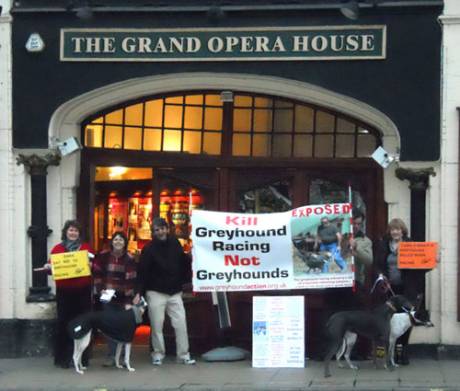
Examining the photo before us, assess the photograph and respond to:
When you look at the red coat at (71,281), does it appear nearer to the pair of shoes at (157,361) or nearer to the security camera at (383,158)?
the pair of shoes at (157,361)

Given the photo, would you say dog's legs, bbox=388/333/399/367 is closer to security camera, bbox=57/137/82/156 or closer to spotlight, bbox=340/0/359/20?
spotlight, bbox=340/0/359/20

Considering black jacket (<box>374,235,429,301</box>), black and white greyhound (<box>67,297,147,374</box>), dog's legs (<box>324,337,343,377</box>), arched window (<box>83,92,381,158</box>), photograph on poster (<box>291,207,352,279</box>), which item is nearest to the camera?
dog's legs (<box>324,337,343,377</box>)

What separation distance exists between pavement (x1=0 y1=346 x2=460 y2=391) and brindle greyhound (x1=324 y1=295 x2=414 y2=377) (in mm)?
378

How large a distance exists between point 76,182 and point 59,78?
1340 millimetres

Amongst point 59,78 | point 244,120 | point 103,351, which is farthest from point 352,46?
point 103,351

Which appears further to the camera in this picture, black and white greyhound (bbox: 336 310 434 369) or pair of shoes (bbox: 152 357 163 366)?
pair of shoes (bbox: 152 357 163 366)

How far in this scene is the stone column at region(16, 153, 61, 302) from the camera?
1277 centimetres

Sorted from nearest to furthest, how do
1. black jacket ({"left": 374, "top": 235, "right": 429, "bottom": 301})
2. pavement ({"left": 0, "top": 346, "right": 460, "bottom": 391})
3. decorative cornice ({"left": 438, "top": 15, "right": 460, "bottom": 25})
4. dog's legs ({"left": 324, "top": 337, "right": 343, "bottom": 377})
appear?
pavement ({"left": 0, "top": 346, "right": 460, "bottom": 391})
dog's legs ({"left": 324, "top": 337, "right": 343, "bottom": 377})
black jacket ({"left": 374, "top": 235, "right": 429, "bottom": 301})
decorative cornice ({"left": 438, "top": 15, "right": 460, "bottom": 25})

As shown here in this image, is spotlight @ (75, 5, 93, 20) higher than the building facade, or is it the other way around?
spotlight @ (75, 5, 93, 20)

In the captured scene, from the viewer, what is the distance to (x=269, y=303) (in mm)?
11945

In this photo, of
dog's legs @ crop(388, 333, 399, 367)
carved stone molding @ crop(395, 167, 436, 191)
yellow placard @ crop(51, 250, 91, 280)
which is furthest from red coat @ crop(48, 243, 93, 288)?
carved stone molding @ crop(395, 167, 436, 191)

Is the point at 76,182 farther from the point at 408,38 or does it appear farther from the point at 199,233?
the point at 408,38

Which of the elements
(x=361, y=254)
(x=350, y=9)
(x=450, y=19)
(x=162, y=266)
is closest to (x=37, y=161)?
(x=162, y=266)

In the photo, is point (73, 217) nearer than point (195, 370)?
No
